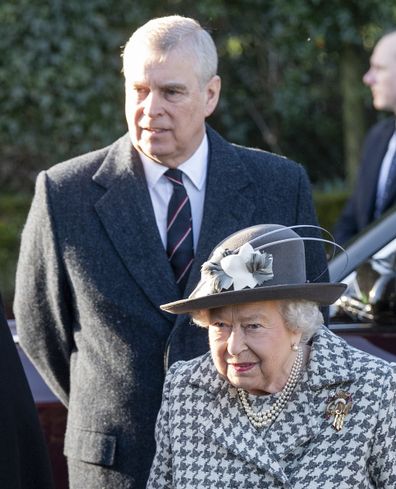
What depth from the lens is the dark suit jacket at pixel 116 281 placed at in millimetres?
3891

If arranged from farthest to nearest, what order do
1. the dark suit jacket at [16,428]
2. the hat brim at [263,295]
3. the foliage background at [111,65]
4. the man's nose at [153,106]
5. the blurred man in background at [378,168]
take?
the foliage background at [111,65] < the blurred man in background at [378,168] < the man's nose at [153,106] < the dark suit jacket at [16,428] < the hat brim at [263,295]

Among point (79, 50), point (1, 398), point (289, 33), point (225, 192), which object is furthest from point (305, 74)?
point (1, 398)

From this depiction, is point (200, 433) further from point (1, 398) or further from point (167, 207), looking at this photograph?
point (167, 207)

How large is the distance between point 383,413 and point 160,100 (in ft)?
3.92

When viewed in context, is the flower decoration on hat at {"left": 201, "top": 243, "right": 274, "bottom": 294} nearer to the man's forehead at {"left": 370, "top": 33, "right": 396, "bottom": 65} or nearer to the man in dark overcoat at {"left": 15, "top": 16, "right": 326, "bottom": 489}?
the man in dark overcoat at {"left": 15, "top": 16, "right": 326, "bottom": 489}

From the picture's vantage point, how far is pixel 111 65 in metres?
11.8

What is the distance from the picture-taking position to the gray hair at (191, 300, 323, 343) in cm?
321

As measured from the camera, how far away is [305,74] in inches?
508

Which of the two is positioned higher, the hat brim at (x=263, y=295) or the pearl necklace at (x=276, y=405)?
the hat brim at (x=263, y=295)

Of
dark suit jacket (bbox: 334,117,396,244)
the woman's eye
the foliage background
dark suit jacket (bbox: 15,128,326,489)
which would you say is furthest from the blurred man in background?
the foliage background

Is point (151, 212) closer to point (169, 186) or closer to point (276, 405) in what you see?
point (169, 186)

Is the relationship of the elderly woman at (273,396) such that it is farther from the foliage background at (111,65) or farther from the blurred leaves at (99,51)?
the blurred leaves at (99,51)

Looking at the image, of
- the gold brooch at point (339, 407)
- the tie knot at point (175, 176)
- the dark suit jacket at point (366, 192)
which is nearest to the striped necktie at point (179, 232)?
the tie knot at point (175, 176)

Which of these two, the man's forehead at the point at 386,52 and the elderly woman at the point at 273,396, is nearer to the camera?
the elderly woman at the point at 273,396
